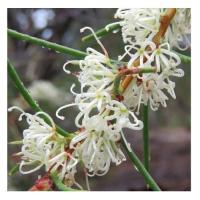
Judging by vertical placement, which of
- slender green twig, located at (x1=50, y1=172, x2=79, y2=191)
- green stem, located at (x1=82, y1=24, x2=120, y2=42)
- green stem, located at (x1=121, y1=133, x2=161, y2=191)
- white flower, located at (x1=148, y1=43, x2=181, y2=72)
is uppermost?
green stem, located at (x1=82, y1=24, x2=120, y2=42)

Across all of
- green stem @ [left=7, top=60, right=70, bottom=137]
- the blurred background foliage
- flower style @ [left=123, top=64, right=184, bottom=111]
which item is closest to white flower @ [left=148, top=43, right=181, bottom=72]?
flower style @ [left=123, top=64, right=184, bottom=111]

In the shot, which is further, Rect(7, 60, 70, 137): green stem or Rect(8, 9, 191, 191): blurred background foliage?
Rect(8, 9, 191, 191): blurred background foliage

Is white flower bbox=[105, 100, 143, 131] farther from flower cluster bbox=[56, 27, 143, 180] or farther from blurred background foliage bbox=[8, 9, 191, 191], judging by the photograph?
blurred background foliage bbox=[8, 9, 191, 191]

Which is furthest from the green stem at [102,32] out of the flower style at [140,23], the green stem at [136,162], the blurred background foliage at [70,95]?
the blurred background foliage at [70,95]

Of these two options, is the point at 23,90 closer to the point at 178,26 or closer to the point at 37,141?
the point at 37,141

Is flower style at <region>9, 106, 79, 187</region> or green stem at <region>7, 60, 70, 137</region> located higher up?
green stem at <region>7, 60, 70, 137</region>

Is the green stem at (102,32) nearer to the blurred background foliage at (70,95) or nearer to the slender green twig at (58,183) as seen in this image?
the slender green twig at (58,183)
